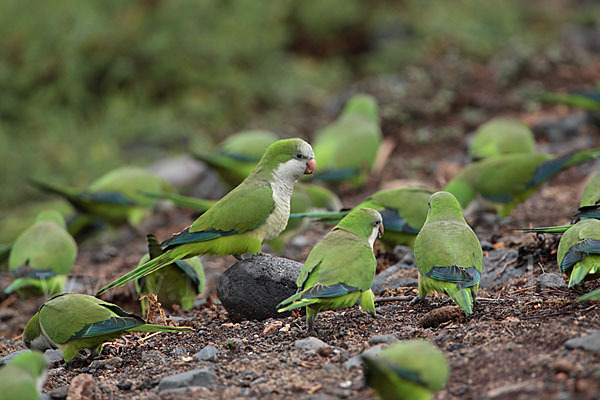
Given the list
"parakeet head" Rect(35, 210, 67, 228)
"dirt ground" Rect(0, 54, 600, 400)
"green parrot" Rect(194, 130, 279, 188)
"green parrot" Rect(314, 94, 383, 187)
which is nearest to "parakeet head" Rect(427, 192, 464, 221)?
"dirt ground" Rect(0, 54, 600, 400)

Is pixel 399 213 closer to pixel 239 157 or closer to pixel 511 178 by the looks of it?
pixel 511 178

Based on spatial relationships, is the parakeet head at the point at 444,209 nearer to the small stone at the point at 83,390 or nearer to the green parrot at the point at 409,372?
the green parrot at the point at 409,372

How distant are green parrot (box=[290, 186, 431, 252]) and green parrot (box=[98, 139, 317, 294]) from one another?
0.57m


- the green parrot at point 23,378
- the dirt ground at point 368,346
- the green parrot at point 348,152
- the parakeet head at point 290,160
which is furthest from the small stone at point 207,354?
the green parrot at point 348,152

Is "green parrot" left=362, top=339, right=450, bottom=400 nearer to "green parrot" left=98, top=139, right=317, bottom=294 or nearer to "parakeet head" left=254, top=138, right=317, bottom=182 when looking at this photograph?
"green parrot" left=98, top=139, right=317, bottom=294

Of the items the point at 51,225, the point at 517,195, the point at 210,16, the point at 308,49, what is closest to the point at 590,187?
the point at 517,195

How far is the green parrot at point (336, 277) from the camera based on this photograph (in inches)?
148

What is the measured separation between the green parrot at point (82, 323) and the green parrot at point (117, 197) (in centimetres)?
316

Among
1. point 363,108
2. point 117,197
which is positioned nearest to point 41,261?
point 117,197

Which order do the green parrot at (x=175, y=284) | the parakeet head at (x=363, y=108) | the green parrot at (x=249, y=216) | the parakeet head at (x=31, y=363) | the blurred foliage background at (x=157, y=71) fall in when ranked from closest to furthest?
1. the parakeet head at (x=31, y=363)
2. the green parrot at (x=249, y=216)
3. the green parrot at (x=175, y=284)
4. the parakeet head at (x=363, y=108)
5. the blurred foliage background at (x=157, y=71)

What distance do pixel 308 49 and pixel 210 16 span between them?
7.50ft

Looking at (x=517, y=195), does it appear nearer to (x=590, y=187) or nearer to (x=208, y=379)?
(x=590, y=187)

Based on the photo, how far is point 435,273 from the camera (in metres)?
4.02

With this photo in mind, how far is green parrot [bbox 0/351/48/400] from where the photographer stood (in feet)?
9.86
